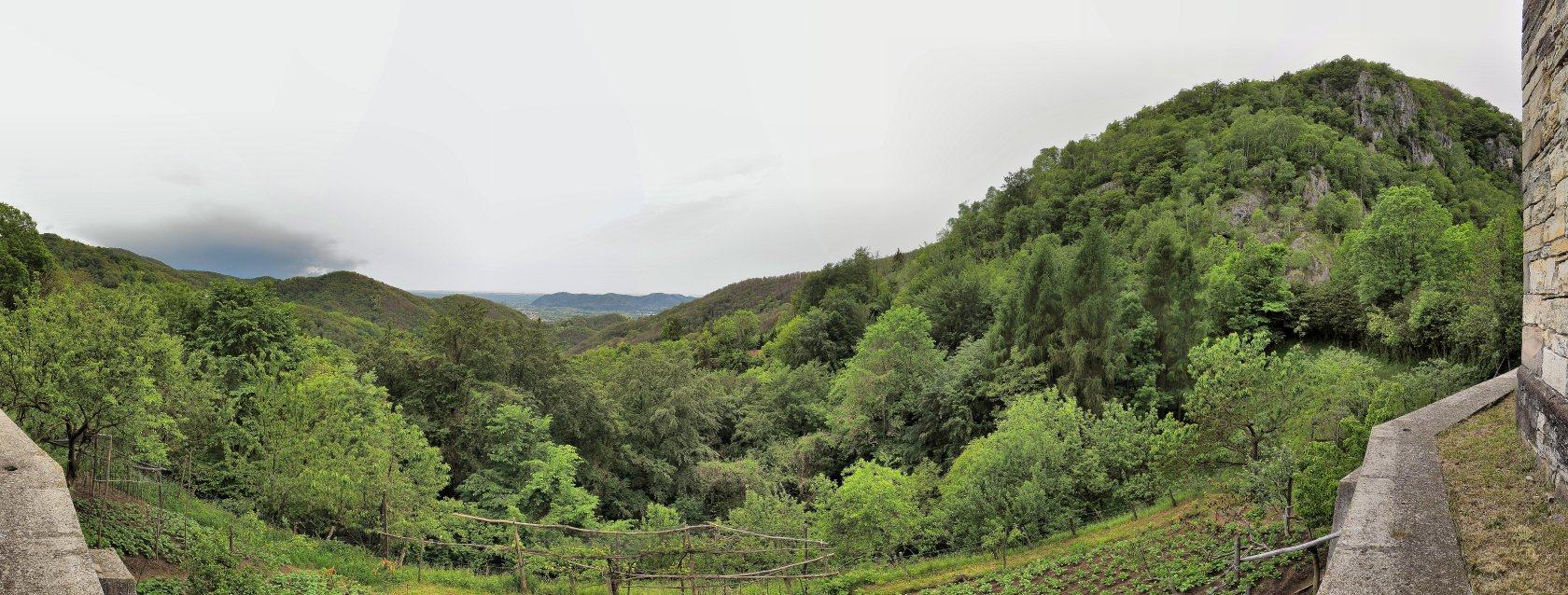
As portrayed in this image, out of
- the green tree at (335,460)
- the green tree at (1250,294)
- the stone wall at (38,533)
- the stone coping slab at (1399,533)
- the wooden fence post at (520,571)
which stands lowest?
the wooden fence post at (520,571)

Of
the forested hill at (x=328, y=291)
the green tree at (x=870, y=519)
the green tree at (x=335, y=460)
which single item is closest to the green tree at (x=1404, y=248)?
the green tree at (x=870, y=519)

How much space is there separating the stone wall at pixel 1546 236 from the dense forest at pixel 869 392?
408 centimetres

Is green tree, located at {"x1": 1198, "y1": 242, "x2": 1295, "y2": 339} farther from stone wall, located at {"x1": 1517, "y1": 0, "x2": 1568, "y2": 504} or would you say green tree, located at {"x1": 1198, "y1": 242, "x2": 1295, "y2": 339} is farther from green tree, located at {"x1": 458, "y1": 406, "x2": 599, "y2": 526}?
green tree, located at {"x1": 458, "y1": 406, "x2": 599, "y2": 526}

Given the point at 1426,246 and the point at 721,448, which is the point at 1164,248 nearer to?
the point at 1426,246

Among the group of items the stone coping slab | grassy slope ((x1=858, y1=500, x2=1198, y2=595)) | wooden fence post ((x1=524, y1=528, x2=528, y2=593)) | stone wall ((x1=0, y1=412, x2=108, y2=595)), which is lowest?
grassy slope ((x1=858, y1=500, x2=1198, y2=595))

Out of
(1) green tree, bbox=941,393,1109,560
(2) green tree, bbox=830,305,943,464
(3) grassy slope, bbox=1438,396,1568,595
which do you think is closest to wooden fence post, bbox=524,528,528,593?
(1) green tree, bbox=941,393,1109,560

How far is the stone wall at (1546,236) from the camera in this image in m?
4.15

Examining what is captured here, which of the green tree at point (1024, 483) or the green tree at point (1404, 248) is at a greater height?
the green tree at point (1404, 248)

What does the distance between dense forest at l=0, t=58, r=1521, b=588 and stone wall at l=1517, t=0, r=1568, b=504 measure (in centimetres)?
408

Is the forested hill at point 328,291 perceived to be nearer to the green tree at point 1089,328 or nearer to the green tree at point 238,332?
the green tree at point 238,332

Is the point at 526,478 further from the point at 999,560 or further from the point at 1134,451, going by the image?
the point at 1134,451

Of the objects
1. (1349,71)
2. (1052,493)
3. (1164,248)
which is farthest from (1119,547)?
(1349,71)

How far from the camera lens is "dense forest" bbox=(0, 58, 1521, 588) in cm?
1345

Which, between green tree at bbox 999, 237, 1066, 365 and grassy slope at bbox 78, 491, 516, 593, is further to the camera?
green tree at bbox 999, 237, 1066, 365
